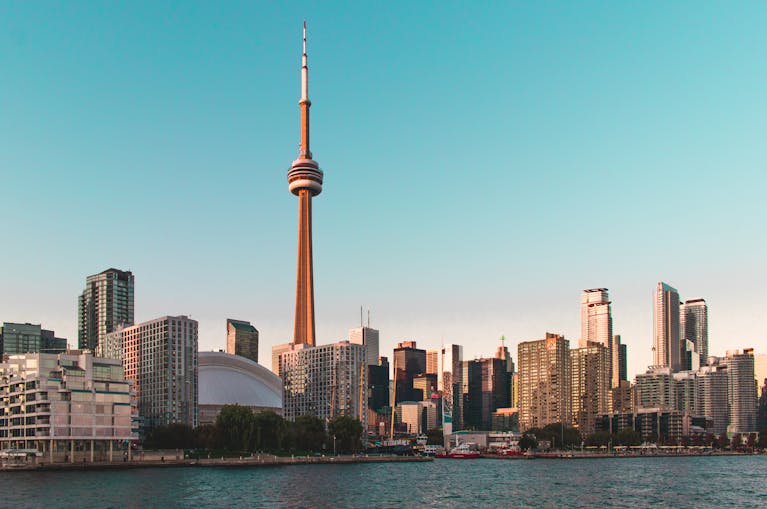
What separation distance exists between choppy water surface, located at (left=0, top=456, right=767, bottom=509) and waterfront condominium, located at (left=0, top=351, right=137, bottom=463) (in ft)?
49.4

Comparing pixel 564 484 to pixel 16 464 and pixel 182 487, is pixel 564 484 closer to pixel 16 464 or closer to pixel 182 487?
pixel 182 487

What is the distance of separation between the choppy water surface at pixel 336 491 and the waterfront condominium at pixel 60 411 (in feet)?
49.4

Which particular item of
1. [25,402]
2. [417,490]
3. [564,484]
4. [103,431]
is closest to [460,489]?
[417,490]

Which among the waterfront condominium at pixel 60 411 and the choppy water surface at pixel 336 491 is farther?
the waterfront condominium at pixel 60 411

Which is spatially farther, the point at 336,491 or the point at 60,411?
the point at 60,411

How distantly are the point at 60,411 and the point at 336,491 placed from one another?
70.9 metres

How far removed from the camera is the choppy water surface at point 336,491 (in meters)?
130

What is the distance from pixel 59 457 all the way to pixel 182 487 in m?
52.7

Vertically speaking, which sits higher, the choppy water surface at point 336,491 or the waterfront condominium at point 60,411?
the waterfront condominium at point 60,411

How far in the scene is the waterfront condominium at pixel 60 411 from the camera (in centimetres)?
18775

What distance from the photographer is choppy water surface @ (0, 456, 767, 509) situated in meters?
130

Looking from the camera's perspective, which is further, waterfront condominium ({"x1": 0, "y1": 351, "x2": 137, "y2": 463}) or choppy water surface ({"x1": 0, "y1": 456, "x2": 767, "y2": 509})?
waterfront condominium ({"x1": 0, "y1": 351, "x2": 137, "y2": 463})

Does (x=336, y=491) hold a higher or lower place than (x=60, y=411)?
lower

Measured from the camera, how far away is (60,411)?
188875 millimetres
